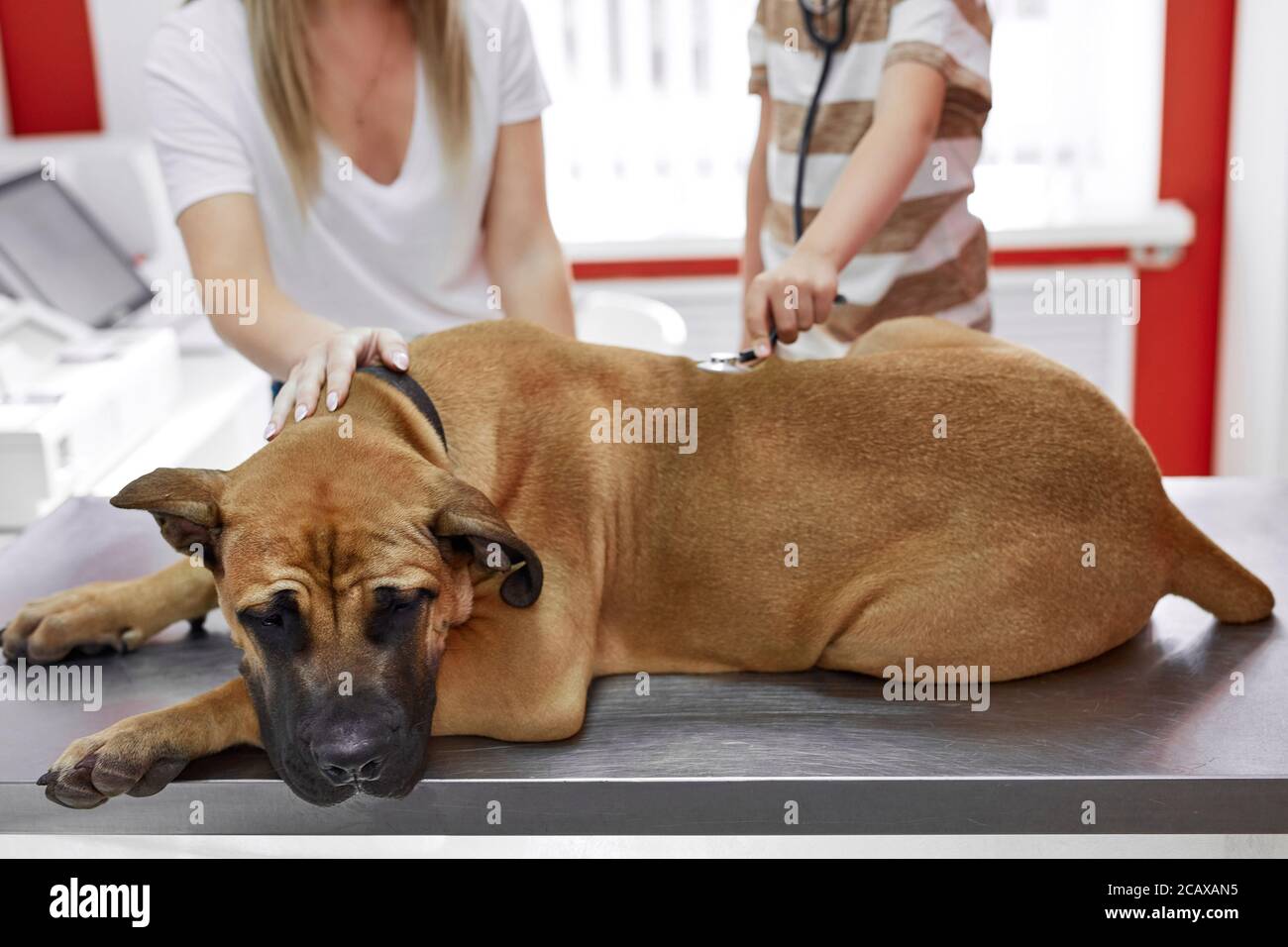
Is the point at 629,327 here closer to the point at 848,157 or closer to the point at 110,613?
the point at 848,157

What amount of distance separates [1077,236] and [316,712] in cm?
395

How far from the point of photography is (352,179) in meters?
2.29

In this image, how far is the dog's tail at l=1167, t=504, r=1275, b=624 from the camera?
185cm

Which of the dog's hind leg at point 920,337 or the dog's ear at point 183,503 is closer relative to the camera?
the dog's ear at point 183,503

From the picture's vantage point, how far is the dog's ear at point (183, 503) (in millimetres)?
1489

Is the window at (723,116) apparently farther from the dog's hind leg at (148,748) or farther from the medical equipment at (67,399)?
the dog's hind leg at (148,748)

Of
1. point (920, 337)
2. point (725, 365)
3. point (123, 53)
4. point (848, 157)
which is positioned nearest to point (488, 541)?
point (725, 365)

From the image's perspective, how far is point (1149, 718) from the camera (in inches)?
65.5

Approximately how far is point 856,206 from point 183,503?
1.11m

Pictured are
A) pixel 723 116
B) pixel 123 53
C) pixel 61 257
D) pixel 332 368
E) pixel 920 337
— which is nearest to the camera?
pixel 332 368

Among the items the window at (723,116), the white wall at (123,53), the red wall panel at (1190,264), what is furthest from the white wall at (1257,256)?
the white wall at (123,53)

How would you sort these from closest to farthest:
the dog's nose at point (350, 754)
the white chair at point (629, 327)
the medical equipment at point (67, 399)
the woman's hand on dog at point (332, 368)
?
1. the dog's nose at point (350, 754)
2. the woman's hand on dog at point (332, 368)
3. the medical equipment at point (67, 399)
4. the white chair at point (629, 327)

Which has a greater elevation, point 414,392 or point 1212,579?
point 414,392

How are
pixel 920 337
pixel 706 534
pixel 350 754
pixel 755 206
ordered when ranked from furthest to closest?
pixel 755 206, pixel 920 337, pixel 706 534, pixel 350 754
